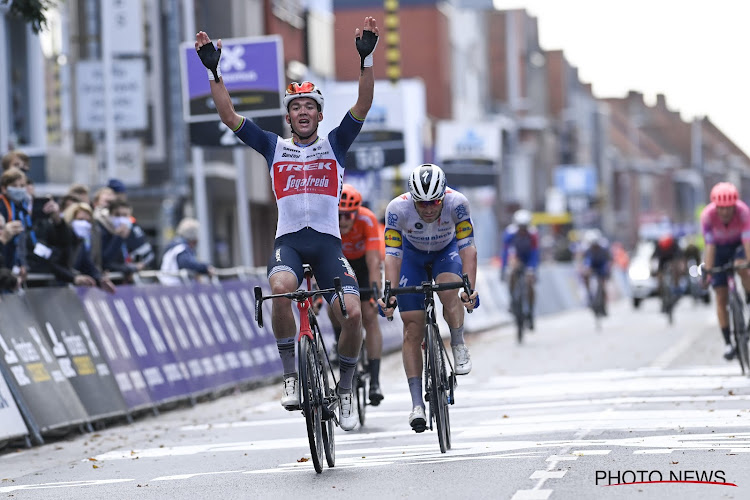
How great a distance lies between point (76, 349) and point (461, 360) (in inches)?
196

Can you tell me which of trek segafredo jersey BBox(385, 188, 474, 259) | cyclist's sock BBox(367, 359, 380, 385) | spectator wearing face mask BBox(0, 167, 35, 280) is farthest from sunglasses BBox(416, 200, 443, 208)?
spectator wearing face mask BBox(0, 167, 35, 280)

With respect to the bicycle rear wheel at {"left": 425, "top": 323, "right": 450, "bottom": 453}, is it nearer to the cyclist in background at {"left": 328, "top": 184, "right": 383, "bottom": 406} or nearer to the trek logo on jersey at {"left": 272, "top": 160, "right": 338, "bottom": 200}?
the trek logo on jersey at {"left": 272, "top": 160, "right": 338, "bottom": 200}

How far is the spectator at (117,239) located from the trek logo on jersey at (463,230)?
6.46 m

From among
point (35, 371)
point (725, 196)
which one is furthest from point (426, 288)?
point (725, 196)

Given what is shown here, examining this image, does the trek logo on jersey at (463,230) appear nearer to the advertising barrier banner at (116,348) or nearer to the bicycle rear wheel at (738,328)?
the advertising barrier banner at (116,348)

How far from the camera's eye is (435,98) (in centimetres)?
6931

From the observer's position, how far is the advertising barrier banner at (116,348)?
15.4m

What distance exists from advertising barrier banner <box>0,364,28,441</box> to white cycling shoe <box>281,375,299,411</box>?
3.77 metres

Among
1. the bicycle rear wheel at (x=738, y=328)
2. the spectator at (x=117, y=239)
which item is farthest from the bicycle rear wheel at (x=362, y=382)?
the bicycle rear wheel at (x=738, y=328)

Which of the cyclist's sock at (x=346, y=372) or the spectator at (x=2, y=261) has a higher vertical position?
the spectator at (x=2, y=261)

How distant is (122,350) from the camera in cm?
1576

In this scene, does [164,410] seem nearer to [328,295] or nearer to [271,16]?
[328,295]

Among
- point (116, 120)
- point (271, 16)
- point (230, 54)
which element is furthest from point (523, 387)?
point (271, 16)

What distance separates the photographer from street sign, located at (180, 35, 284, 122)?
74.2 feet
